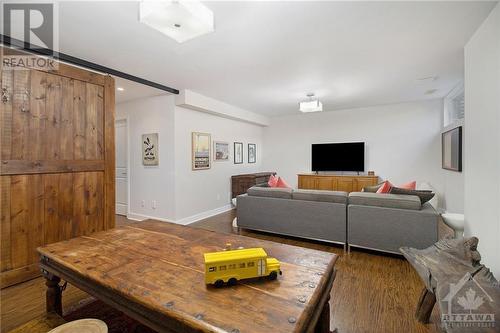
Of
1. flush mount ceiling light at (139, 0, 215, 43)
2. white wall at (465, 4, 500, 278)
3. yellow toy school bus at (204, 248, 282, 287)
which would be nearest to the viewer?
yellow toy school bus at (204, 248, 282, 287)

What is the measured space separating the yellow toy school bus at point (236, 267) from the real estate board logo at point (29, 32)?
240 cm

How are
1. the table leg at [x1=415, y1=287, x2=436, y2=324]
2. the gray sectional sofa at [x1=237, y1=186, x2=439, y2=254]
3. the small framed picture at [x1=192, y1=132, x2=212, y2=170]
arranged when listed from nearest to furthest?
the table leg at [x1=415, y1=287, x2=436, y2=324] < the gray sectional sofa at [x1=237, y1=186, x2=439, y2=254] < the small framed picture at [x1=192, y1=132, x2=212, y2=170]

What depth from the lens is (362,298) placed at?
199 cm

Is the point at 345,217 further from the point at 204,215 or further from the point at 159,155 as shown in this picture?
the point at 159,155

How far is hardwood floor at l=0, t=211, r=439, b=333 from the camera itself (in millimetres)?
1685

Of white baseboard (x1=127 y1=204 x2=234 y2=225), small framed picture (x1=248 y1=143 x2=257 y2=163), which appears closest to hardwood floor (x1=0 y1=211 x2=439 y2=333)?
white baseboard (x1=127 y1=204 x2=234 y2=225)

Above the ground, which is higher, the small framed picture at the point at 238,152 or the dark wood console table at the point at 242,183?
the small framed picture at the point at 238,152

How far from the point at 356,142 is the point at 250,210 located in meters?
3.68

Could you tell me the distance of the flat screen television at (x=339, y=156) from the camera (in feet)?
18.5

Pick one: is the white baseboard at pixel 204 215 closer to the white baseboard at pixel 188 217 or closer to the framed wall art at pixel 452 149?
the white baseboard at pixel 188 217

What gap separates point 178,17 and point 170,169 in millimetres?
2962

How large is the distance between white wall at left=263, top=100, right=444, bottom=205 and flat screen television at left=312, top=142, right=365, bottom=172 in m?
0.19

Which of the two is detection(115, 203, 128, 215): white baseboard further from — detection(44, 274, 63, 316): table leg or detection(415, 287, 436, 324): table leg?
detection(415, 287, 436, 324): table leg

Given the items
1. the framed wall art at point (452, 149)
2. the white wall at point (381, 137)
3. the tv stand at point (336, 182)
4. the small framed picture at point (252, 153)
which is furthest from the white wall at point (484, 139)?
the small framed picture at point (252, 153)
